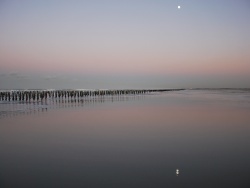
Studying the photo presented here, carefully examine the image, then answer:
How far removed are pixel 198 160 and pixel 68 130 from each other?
6.53m

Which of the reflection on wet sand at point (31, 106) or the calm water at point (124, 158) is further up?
the calm water at point (124, 158)

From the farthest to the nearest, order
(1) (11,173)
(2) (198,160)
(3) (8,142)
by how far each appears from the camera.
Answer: (3) (8,142), (2) (198,160), (1) (11,173)

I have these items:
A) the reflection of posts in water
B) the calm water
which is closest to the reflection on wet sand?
the reflection of posts in water

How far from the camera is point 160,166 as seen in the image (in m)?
5.85

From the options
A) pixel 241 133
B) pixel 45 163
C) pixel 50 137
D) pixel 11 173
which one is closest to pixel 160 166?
pixel 45 163

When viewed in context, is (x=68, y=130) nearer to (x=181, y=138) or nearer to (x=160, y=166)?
(x=181, y=138)

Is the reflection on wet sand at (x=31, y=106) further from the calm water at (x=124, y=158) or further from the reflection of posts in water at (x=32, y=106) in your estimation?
the calm water at (x=124, y=158)

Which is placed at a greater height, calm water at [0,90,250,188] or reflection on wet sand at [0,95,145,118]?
calm water at [0,90,250,188]

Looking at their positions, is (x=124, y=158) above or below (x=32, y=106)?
above

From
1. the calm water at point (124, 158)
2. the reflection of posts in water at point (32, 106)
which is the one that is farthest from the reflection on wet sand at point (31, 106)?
the calm water at point (124, 158)

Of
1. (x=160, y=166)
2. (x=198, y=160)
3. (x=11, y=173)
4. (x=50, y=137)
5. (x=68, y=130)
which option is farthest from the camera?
(x=68, y=130)

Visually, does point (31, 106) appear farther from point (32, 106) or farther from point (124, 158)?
point (124, 158)

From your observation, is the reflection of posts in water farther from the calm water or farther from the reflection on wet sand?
the calm water

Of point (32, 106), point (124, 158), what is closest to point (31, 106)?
point (32, 106)
